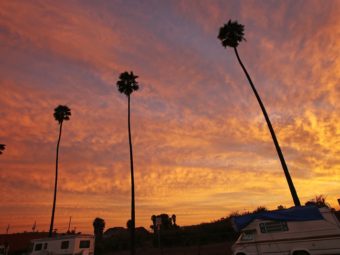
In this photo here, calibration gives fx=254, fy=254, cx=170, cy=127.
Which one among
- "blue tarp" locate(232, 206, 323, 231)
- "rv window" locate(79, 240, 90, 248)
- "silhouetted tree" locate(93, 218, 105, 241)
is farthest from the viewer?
"silhouetted tree" locate(93, 218, 105, 241)

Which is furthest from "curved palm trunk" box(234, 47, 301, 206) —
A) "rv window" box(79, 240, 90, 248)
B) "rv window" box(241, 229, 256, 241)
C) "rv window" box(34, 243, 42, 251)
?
"rv window" box(34, 243, 42, 251)

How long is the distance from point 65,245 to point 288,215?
73.8 feet

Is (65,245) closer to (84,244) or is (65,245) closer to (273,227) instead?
(84,244)

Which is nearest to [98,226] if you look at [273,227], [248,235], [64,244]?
[64,244]

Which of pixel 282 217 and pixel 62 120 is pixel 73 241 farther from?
pixel 62 120

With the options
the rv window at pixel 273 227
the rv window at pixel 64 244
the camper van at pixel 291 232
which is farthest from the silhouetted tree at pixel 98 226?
the rv window at pixel 273 227

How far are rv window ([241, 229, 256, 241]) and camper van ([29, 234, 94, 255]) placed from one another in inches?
714

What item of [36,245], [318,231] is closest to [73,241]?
[36,245]

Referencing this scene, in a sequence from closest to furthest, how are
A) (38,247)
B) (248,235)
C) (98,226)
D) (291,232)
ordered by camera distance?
(291,232) < (248,235) < (38,247) < (98,226)

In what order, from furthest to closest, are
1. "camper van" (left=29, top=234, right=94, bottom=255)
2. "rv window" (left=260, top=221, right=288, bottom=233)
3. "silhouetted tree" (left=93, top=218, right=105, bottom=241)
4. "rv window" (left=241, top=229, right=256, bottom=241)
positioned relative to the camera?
"silhouetted tree" (left=93, top=218, right=105, bottom=241) < "camper van" (left=29, top=234, right=94, bottom=255) < "rv window" (left=241, top=229, right=256, bottom=241) < "rv window" (left=260, top=221, right=288, bottom=233)

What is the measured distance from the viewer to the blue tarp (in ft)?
47.0

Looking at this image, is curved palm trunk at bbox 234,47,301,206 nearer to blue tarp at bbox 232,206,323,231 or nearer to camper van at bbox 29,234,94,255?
blue tarp at bbox 232,206,323,231

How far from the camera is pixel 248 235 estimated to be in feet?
53.8

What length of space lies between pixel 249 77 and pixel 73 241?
87.3 ft
